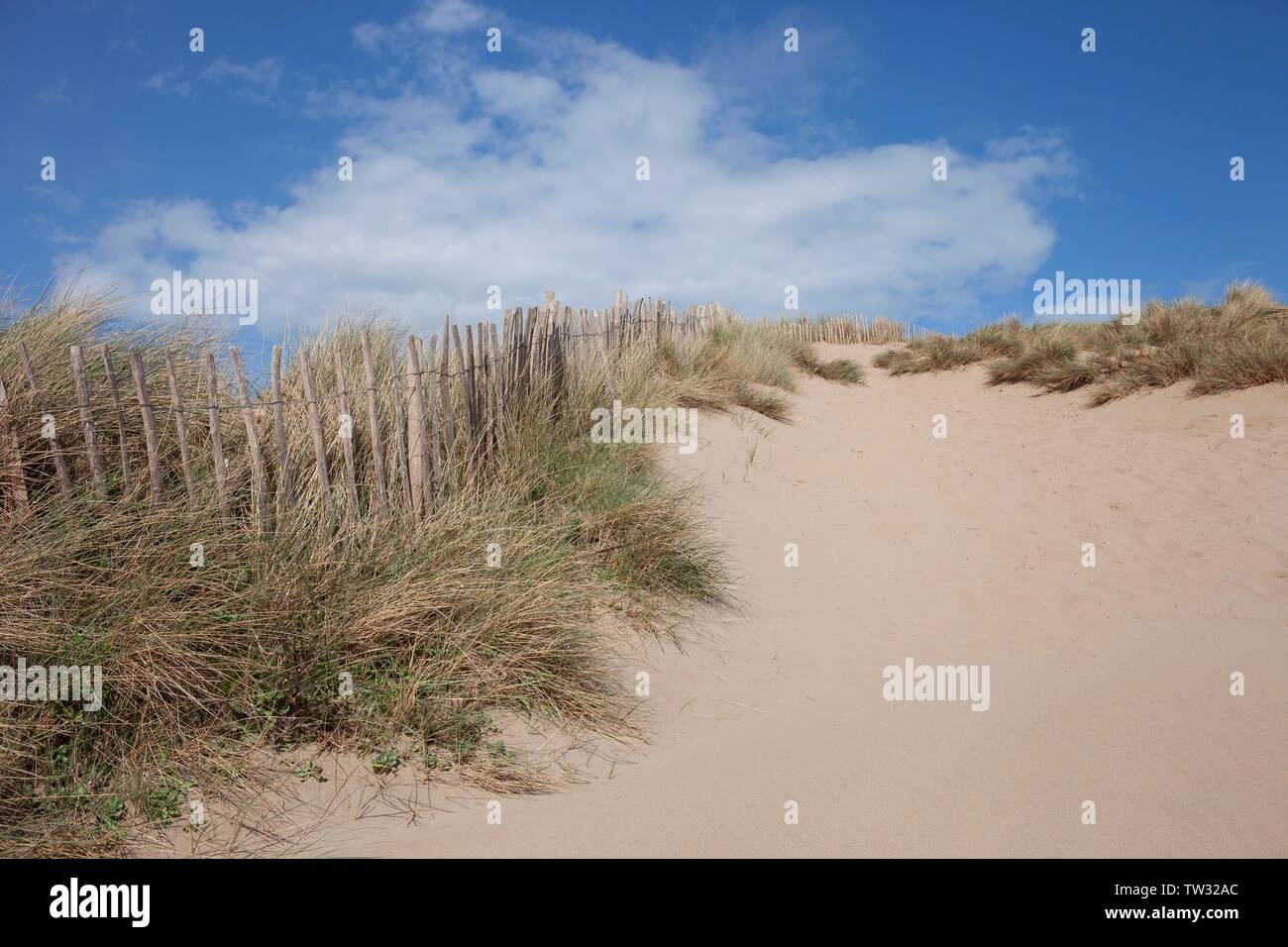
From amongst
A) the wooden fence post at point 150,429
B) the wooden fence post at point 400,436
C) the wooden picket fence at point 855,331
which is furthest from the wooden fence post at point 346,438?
the wooden picket fence at point 855,331

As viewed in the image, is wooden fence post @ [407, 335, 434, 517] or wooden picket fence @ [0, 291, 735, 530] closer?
wooden picket fence @ [0, 291, 735, 530]

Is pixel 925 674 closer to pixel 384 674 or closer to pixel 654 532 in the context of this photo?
pixel 654 532

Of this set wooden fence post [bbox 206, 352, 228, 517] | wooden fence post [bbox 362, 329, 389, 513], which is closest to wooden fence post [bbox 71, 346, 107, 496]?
wooden fence post [bbox 206, 352, 228, 517]

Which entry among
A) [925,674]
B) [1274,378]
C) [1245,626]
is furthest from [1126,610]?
[1274,378]

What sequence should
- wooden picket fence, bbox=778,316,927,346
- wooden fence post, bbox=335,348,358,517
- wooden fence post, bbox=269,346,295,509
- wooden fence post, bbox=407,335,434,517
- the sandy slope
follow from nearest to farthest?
the sandy slope → wooden fence post, bbox=269,346,295,509 → wooden fence post, bbox=335,348,358,517 → wooden fence post, bbox=407,335,434,517 → wooden picket fence, bbox=778,316,927,346

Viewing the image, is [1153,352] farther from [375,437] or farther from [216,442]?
[216,442]

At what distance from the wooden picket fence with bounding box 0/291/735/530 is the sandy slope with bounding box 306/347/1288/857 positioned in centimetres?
187

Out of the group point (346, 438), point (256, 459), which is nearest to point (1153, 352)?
point (346, 438)

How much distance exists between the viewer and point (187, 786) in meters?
2.77

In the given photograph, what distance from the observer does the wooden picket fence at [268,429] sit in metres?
3.77

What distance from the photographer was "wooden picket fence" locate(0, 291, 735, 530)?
148 inches

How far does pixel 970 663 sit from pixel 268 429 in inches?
175

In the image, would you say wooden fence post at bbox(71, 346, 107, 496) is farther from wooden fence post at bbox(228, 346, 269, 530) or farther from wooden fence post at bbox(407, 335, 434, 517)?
wooden fence post at bbox(407, 335, 434, 517)

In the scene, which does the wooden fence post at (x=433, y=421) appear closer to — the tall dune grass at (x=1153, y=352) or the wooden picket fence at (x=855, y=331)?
the tall dune grass at (x=1153, y=352)
